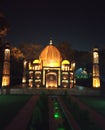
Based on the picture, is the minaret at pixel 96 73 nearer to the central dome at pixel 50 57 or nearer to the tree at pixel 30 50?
the central dome at pixel 50 57

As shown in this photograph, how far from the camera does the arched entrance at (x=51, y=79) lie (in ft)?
137

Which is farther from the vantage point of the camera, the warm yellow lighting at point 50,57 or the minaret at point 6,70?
the warm yellow lighting at point 50,57

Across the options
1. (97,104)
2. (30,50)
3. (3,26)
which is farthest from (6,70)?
(30,50)

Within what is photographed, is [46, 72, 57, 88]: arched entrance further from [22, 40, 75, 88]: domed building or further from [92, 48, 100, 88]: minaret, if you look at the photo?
[92, 48, 100, 88]: minaret

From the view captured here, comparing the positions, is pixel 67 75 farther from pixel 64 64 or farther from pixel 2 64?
pixel 2 64

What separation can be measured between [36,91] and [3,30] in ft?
30.9

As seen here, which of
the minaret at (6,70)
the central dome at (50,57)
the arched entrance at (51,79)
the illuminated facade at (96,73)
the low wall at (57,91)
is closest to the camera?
the low wall at (57,91)

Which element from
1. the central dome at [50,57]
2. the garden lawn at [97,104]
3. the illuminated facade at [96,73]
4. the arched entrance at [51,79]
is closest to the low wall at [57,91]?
the illuminated facade at [96,73]

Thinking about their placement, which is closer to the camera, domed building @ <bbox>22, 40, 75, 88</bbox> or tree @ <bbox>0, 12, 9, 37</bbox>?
tree @ <bbox>0, 12, 9, 37</bbox>

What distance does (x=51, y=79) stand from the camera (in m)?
41.6

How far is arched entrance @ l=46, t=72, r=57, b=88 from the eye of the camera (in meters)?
41.6

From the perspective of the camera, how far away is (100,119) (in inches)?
534

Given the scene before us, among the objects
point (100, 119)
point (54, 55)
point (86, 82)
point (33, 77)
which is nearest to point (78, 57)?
point (86, 82)

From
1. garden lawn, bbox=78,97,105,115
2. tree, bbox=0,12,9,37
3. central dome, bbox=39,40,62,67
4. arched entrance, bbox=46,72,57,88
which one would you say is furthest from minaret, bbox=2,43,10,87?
garden lawn, bbox=78,97,105,115
